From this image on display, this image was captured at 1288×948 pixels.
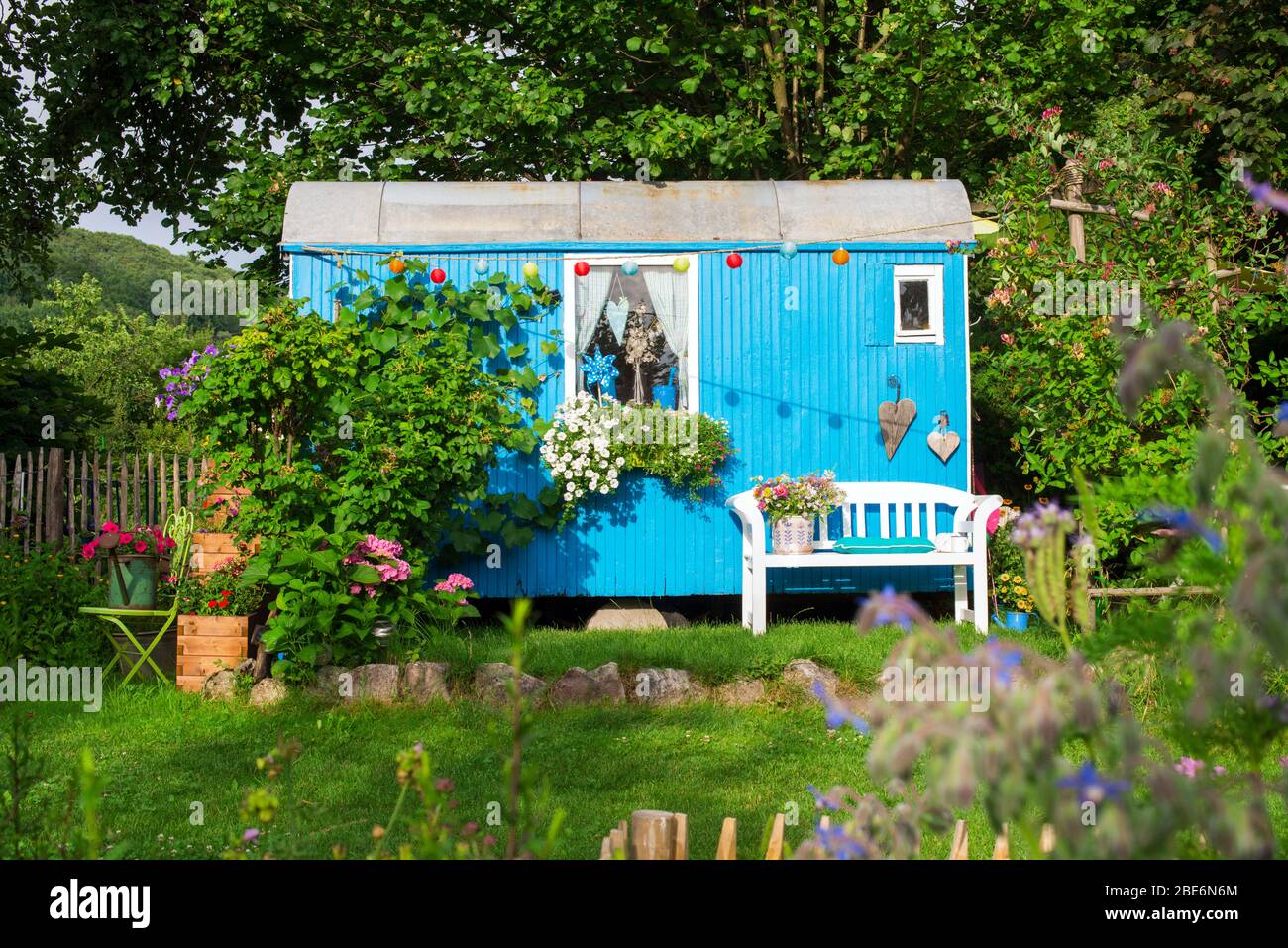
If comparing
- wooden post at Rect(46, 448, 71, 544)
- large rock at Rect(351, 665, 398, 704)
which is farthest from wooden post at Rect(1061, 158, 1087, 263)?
wooden post at Rect(46, 448, 71, 544)

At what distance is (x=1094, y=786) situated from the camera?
132cm

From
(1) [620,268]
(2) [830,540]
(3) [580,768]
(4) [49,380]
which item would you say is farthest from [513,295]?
(4) [49,380]

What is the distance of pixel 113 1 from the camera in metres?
14.0

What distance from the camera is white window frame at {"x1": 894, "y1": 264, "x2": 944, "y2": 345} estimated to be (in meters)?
9.41

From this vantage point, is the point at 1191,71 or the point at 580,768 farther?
the point at 1191,71

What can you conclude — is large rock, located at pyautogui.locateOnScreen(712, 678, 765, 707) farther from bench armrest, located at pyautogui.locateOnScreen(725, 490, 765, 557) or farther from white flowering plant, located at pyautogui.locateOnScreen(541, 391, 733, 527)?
white flowering plant, located at pyautogui.locateOnScreen(541, 391, 733, 527)

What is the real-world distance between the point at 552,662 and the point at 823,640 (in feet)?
5.55

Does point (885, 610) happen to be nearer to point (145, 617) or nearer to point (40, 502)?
point (145, 617)

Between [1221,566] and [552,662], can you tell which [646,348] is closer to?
[552,662]

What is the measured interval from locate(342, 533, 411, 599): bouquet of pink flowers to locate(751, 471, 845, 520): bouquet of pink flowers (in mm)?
2600

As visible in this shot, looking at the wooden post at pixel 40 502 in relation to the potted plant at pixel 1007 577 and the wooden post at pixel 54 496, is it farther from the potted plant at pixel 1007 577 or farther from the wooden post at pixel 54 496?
the potted plant at pixel 1007 577

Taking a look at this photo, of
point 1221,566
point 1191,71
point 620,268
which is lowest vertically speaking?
point 1221,566
